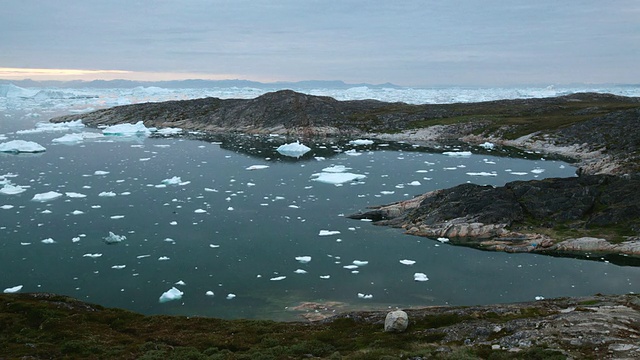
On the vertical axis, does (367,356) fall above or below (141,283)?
above

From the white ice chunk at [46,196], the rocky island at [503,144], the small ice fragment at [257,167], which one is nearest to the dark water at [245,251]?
the white ice chunk at [46,196]

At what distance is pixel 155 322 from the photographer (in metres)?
20.2

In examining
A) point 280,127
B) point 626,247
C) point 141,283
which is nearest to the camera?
point 141,283

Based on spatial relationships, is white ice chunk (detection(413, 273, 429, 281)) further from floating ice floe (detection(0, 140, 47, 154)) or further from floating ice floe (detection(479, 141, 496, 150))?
floating ice floe (detection(0, 140, 47, 154))

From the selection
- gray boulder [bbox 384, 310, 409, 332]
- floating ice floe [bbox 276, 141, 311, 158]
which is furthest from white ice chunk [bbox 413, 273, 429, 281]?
floating ice floe [bbox 276, 141, 311, 158]

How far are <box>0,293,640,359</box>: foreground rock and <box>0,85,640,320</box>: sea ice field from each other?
10.9ft

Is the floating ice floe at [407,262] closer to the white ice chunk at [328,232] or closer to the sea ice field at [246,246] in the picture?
the sea ice field at [246,246]

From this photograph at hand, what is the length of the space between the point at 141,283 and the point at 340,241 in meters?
13.5

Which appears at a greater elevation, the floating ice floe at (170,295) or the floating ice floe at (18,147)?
the floating ice floe at (18,147)

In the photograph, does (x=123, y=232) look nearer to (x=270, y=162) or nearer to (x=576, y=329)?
(x=576, y=329)

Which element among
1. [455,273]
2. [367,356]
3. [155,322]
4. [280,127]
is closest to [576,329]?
[367,356]

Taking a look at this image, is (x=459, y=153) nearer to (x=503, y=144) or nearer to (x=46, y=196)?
(x=503, y=144)

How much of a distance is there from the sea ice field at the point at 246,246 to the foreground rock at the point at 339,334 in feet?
10.9

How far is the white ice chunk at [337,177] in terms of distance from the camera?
52.4 metres
